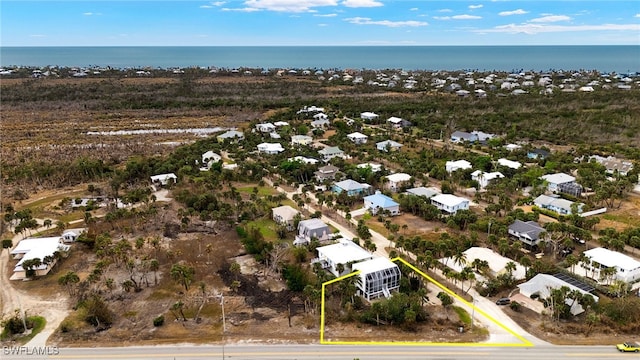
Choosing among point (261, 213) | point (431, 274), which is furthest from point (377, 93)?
point (431, 274)

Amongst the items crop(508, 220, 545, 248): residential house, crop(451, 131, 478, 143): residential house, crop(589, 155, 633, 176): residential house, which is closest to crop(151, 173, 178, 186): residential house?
crop(508, 220, 545, 248): residential house

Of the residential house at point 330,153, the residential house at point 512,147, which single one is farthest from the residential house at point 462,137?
the residential house at point 330,153

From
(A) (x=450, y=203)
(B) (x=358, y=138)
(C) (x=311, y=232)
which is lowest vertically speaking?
(C) (x=311, y=232)

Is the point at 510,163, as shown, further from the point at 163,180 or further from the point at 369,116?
the point at 163,180

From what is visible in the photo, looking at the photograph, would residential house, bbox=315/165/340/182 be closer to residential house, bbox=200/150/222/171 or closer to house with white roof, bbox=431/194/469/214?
house with white roof, bbox=431/194/469/214

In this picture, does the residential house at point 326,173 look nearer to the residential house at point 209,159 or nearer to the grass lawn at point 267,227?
A: the grass lawn at point 267,227

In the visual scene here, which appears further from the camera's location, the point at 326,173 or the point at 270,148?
the point at 270,148

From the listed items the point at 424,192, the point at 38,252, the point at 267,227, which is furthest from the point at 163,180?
the point at 424,192

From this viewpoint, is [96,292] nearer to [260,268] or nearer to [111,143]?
[260,268]
